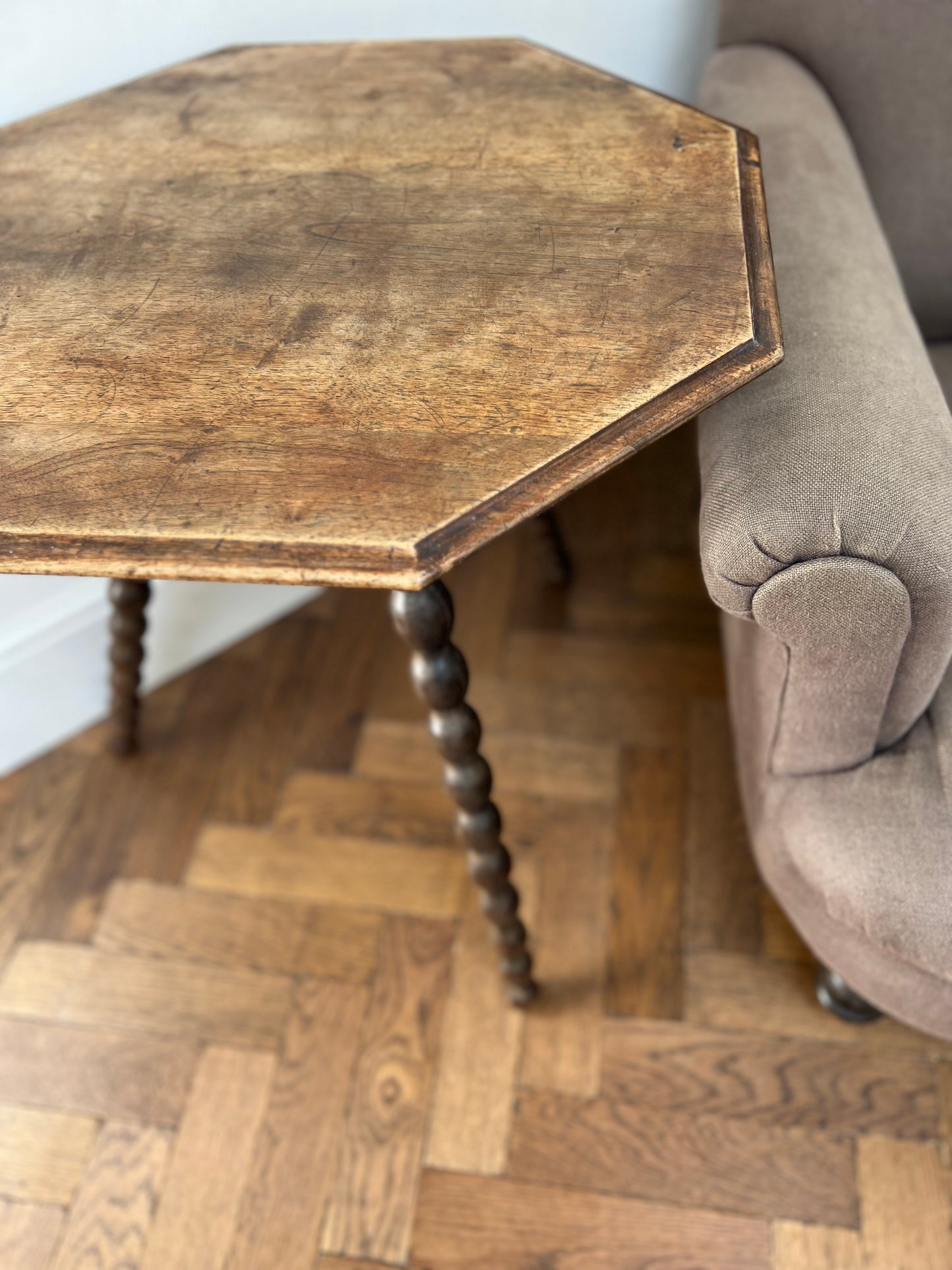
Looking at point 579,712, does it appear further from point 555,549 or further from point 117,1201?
point 117,1201

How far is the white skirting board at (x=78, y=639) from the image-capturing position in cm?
117

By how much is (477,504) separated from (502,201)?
1.02ft

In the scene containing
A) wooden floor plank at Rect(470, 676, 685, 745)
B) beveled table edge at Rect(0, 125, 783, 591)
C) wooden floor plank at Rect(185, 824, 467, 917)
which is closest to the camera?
beveled table edge at Rect(0, 125, 783, 591)

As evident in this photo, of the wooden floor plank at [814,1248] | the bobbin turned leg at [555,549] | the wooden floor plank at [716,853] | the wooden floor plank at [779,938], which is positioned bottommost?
the wooden floor plank at [814,1248]

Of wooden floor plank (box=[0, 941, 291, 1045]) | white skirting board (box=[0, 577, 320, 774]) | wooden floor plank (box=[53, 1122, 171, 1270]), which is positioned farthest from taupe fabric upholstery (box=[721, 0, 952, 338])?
wooden floor plank (box=[53, 1122, 171, 1270])

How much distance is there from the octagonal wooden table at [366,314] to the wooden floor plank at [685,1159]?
0.19 metres

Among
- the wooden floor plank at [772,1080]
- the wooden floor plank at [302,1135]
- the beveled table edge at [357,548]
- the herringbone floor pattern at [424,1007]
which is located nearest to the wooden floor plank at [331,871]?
the herringbone floor pattern at [424,1007]

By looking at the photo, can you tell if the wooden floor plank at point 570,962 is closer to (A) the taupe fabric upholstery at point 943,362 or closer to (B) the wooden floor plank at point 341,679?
(B) the wooden floor plank at point 341,679

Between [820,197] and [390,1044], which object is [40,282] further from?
[390,1044]

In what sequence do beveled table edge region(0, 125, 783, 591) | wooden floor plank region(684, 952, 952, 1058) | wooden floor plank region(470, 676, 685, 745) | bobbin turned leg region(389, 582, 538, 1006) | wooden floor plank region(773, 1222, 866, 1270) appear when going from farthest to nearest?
wooden floor plank region(470, 676, 685, 745)
wooden floor plank region(684, 952, 952, 1058)
wooden floor plank region(773, 1222, 866, 1270)
bobbin turned leg region(389, 582, 538, 1006)
beveled table edge region(0, 125, 783, 591)

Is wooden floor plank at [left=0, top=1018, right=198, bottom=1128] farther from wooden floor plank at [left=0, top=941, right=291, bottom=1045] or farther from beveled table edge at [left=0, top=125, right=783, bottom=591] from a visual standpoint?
beveled table edge at [left=0, top=125, right=783, bottom=591]

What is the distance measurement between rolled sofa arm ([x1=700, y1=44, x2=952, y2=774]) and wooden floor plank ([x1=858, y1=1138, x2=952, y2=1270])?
384 mm

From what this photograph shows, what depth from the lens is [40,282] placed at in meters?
0.74

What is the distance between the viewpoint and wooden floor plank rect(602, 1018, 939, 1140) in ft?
3.12
